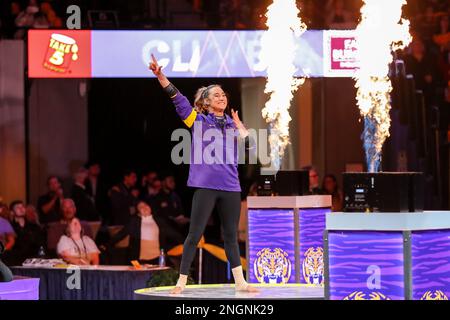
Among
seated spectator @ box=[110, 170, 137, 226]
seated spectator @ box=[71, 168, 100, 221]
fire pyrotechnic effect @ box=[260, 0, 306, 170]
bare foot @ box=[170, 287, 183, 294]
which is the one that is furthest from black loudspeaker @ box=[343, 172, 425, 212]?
seated spectator @ box=[71, 168, 100, 221]

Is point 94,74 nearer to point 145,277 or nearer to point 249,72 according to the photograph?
point 249,72

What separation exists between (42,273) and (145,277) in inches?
57.5

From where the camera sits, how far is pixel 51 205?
1870cm

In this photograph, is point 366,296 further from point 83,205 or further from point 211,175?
point 83,205

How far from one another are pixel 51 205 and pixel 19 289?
28.4 feet

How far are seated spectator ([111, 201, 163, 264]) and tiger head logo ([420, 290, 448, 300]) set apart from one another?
776 cm

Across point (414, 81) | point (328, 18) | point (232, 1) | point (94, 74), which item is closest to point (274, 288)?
point (414, 81)

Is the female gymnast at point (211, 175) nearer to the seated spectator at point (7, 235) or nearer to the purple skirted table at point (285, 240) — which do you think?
the purple skirted table at point (285, 240)

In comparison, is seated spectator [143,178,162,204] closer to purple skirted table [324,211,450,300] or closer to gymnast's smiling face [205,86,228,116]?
gymnast's smiling face [205,86,228,116]

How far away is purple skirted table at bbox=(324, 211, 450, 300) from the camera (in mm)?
8719

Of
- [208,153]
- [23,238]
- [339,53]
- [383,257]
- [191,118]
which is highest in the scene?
[339,53]

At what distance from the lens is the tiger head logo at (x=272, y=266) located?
1267cm

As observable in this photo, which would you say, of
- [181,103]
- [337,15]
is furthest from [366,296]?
[337,15]
